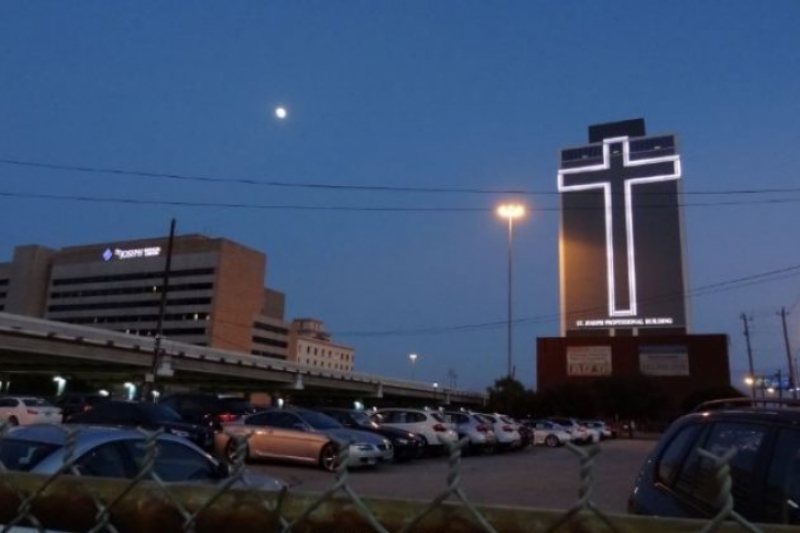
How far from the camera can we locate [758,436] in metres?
4.38

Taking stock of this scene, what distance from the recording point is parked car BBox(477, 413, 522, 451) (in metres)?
34.0

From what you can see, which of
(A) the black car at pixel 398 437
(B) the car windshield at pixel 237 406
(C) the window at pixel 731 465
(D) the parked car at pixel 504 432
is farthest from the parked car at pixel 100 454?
(D) the parked car at pixel 504 432

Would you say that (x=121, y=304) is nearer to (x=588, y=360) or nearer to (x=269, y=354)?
(x=269, y=354)

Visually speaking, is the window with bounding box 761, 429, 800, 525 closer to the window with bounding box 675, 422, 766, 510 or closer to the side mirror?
the window with bounding box 675, 422, 766, 510

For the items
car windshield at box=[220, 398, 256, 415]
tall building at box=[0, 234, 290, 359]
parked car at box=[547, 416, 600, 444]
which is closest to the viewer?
car windshield at box=[220, 398, 256, 415]

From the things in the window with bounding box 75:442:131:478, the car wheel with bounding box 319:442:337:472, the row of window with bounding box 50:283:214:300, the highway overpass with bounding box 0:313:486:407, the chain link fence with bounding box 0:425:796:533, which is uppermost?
the row of window with bounding box 50:283:214:300

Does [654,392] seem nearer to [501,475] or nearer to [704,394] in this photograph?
[704,394]

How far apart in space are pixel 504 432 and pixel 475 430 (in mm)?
3149

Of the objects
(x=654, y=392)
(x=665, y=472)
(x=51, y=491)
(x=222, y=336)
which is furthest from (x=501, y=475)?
(x=222, y=336)

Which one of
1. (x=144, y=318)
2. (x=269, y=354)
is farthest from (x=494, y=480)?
(x=269, y=354)

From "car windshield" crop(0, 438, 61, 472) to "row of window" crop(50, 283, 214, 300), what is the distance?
145937 millimetres

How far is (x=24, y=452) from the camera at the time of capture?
21.7 feet

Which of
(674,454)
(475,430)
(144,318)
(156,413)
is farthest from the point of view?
(144,318)

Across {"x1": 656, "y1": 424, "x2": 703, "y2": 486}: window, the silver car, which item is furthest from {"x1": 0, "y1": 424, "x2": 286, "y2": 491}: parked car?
the silver car
